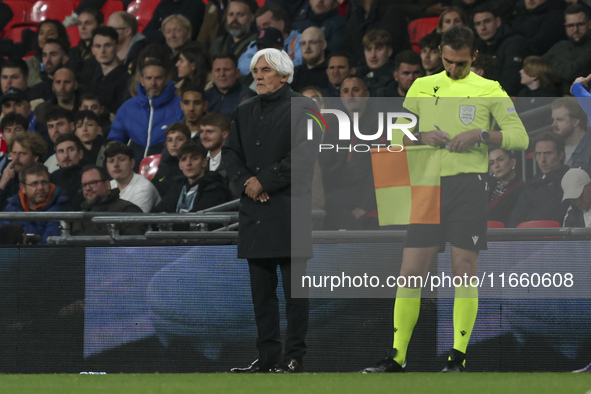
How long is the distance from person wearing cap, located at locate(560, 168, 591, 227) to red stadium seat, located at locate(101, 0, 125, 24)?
8781 mm

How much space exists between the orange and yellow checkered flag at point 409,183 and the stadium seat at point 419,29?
439cm

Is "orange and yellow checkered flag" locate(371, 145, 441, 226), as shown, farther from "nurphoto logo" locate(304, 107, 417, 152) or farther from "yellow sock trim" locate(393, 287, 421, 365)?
"yellow sock trim" locate(393, 287, 421, 365)

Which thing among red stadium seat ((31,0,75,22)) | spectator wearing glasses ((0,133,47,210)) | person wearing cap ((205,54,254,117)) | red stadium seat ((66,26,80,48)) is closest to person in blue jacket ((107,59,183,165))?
person wearing cap ((205,54,254,117))

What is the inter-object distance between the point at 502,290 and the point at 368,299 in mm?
854

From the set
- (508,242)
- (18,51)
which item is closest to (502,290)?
(508,242)

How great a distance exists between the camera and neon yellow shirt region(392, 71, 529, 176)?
6.59 metres

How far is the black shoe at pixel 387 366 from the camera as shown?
670 centimetres

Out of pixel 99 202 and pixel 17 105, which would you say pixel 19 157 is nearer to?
pixel 17 105

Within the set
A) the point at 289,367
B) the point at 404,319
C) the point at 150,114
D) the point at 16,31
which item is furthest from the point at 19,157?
the point at 404,319

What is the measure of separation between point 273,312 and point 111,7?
8846 mm

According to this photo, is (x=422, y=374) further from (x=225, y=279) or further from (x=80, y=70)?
(x=80, y=70)

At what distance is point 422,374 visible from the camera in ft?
21.3

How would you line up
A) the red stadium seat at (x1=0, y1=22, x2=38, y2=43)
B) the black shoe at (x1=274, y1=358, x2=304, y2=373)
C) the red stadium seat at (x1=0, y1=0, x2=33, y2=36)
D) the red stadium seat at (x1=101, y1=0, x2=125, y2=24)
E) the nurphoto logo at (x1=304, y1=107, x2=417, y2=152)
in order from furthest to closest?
the red stadium seat at (x1=0, y1=0, x2=33, y2=36) < the red stadium seat at (x1=0, y1=22, x2=38, y2=43) < the red stadium seat at (x1=101, y1=0, x2=125, y2=24) < the nurphoto logo at (x1=304, y1=107, x2=417, y2=152) < the black shoe at (x1=274, y1=358, x2=304, y2=373)

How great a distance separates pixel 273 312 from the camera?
21.5 ft
